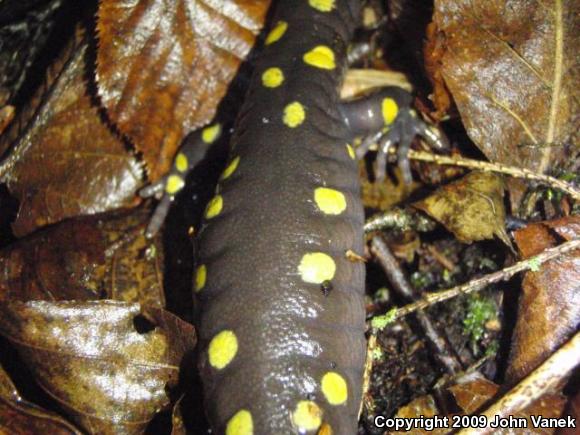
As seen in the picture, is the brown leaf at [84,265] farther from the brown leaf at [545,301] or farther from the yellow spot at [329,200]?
the brown leaf at [545,301]

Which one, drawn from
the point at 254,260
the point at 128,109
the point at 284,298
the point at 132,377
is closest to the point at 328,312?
the point at 284,298

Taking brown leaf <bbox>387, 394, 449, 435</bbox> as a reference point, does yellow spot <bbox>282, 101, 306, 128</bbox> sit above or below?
above

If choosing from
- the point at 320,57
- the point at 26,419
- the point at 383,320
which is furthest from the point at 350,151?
the point at 26,419

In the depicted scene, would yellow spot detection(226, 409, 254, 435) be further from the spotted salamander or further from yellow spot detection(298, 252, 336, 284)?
yellow spot detection(298, 252, 336, 284)

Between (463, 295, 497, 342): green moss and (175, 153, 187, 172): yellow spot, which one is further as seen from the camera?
(175, 153, 187, 172): yellow spot

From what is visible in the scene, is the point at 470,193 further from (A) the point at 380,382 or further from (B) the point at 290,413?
(B) the point at 290,413

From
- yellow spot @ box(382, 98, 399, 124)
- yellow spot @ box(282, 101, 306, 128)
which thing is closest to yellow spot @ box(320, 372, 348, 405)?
yellow spot @ box(282, 101, 306, 128)

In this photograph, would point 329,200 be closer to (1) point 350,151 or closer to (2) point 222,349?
(1) point 350,151
